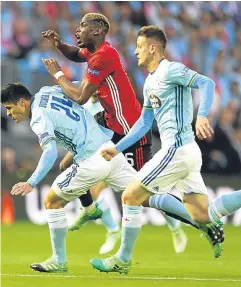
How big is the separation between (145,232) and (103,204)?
3.56 m

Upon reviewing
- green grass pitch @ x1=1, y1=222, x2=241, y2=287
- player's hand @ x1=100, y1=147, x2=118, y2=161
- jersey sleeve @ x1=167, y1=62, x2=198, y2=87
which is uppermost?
jersey sleeve @ x1=167, y1=62, x2=198, y2=87

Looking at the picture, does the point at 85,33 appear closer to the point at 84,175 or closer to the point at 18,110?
the point at 18,110

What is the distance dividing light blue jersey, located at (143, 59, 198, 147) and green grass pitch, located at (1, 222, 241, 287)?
1233 mm

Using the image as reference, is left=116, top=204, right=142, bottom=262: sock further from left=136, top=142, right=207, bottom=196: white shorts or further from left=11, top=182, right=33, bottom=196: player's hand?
left=11, top=182, right=33, bottom=196: player's hand

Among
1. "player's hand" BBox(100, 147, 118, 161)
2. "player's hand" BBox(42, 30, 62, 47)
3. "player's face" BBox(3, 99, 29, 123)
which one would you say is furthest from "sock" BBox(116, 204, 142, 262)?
"player's hand" BBox(42, 30, 62, 47)

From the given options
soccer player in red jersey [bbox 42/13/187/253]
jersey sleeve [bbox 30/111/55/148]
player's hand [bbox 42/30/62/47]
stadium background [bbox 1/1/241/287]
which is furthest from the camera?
stadium background [bbox 1/1/241/287]

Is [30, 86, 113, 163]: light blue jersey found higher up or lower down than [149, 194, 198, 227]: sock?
higher up

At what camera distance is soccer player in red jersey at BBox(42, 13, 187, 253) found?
9.18m

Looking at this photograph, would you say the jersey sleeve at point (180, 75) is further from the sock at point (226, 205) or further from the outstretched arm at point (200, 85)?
the sock at point (226, 205)

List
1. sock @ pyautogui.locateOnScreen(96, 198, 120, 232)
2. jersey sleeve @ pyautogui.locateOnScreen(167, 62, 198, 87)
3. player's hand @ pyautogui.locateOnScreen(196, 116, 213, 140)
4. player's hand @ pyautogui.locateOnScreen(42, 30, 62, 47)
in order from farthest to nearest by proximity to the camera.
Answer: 1. sock @ pyautogui.locateOnScreen(96, 198, 120, 232)
2. player's hand @ pyautogui.locateOnScreen(42, 30, 62, 47)
3. jersey sleeve @ pyautogui.locateOnScreen(167, 62, 198, 87)
4. player's hand @ pyautogui.locateOnScreen(196, 116, 213, 140)

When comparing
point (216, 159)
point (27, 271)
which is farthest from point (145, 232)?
point (27, 271)

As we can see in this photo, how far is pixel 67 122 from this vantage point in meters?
8.50

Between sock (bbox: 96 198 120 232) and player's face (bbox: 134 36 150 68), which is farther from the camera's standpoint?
sock (bbox: 96 198 120 232)

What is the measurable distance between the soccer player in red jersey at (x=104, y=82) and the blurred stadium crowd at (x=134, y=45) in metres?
7.03
